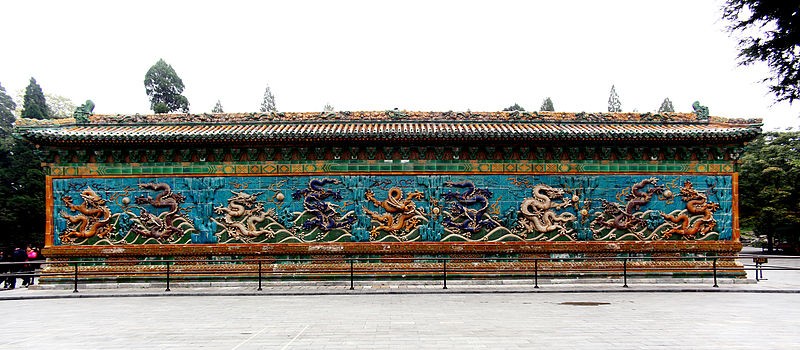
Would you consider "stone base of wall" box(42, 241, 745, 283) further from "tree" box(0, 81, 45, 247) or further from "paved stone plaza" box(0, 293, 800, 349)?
"tree" box(0, 81, 45, 247)

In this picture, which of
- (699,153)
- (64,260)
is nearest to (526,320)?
(699,153)

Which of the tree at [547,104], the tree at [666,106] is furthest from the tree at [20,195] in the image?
the tree at [666,106]

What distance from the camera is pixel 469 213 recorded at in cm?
1775

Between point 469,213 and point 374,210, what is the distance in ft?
9.28

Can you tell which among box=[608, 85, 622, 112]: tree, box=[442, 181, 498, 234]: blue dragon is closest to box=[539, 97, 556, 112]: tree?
box=[608, 85, 622, 112]: tree

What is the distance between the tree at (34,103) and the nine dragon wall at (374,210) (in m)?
30.2

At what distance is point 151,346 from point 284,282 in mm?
9306

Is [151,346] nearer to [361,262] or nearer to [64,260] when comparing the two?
[361,262]

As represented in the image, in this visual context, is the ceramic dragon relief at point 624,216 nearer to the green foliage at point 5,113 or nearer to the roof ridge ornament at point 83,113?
the roof ridge ornament at point 83,113

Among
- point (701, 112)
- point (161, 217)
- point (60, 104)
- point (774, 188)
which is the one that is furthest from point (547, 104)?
point (60, 104)

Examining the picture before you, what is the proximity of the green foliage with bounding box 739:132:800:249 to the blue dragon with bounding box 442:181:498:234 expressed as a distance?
30355 millimetres

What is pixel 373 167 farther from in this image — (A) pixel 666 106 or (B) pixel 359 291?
(A) pixel 666 106

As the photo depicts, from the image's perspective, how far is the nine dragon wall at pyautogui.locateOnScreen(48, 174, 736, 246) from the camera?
17.7m

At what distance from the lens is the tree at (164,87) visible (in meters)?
50.7
